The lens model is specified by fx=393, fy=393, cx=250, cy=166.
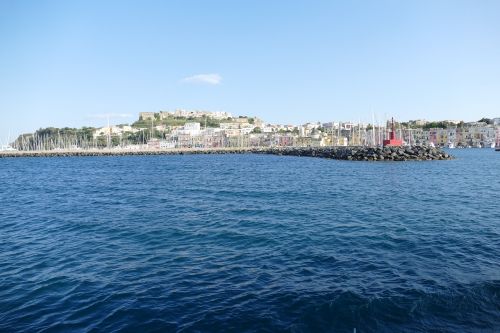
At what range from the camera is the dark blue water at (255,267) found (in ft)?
26.8

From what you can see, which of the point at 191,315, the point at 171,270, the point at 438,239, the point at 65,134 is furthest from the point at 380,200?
the point at 65,134

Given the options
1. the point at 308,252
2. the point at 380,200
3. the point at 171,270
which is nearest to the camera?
the point at 171,270

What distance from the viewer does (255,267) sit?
1134 centimetres

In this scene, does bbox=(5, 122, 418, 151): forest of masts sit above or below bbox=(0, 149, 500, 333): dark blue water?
above

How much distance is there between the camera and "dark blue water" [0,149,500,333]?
26.8 feet

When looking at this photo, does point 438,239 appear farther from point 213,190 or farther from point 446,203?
point 213,190

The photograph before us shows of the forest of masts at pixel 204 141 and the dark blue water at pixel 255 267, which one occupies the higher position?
the forest of masts at pixel 204 141

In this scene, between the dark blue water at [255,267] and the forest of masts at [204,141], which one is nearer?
the dark blue water at [255,267]

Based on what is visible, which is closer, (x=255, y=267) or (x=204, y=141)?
(x=255, y=267)

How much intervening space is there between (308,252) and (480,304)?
5.21 meters

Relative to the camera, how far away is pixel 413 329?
7609 mm

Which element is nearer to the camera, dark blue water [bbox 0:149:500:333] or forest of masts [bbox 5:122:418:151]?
dark blue water [bbox 0:149:500:333]

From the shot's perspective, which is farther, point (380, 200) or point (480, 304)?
point (380, 200)

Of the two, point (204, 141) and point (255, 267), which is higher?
point (204, 141)
